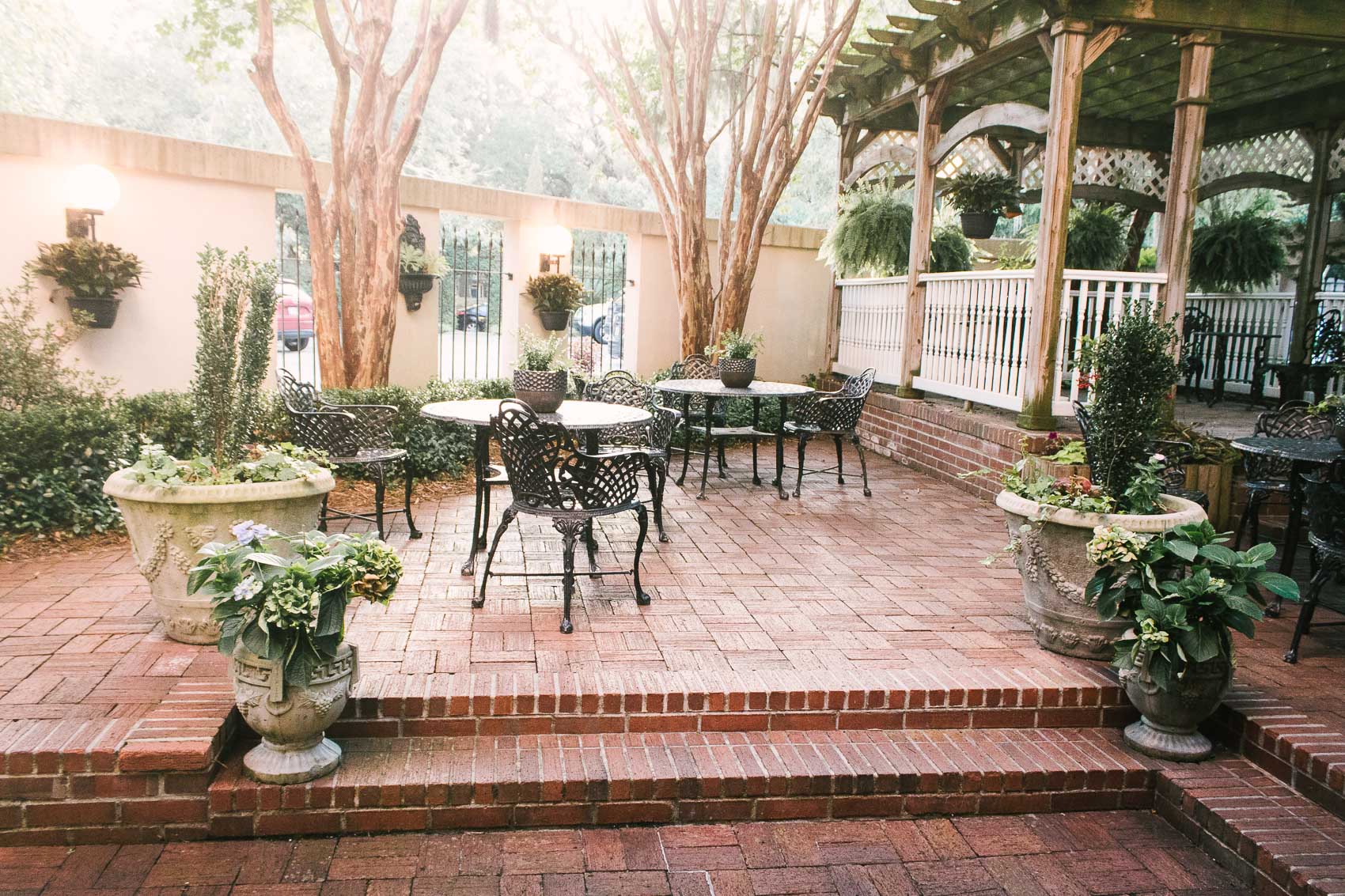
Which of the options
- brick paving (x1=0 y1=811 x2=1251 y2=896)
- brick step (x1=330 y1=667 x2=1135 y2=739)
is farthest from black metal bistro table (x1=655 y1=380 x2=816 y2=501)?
brick paving (x1=0 y1=811 x2=1251 y2=896)

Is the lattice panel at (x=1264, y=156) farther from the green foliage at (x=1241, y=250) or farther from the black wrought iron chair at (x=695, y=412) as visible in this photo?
the black wrought iron chair at (x=695, y=412)

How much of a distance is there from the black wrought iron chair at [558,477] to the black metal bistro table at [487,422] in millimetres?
334

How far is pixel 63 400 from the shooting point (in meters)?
5.11

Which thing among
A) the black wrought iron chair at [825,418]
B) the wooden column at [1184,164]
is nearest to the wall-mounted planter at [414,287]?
the black wrought iron chair at [825,418]

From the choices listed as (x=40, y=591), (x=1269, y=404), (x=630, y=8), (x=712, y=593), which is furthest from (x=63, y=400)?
(x=1269, y=404)

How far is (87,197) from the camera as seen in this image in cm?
640

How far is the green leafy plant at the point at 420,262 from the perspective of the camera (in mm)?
8101

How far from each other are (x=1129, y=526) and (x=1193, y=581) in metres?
0.45

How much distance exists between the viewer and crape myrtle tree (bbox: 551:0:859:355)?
8609 millimetres

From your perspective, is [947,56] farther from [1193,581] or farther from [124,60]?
[124,60]

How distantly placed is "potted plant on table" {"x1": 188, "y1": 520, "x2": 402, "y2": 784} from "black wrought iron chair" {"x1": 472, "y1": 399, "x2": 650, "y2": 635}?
3.73 feet

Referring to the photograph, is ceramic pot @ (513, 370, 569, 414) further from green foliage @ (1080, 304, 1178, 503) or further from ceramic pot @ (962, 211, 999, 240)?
ceramic pot @ (962, 211, 999, 240)

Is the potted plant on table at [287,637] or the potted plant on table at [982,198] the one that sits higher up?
the potted plant on table at [982,198]

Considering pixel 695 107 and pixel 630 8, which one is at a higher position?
pixel 630 8
